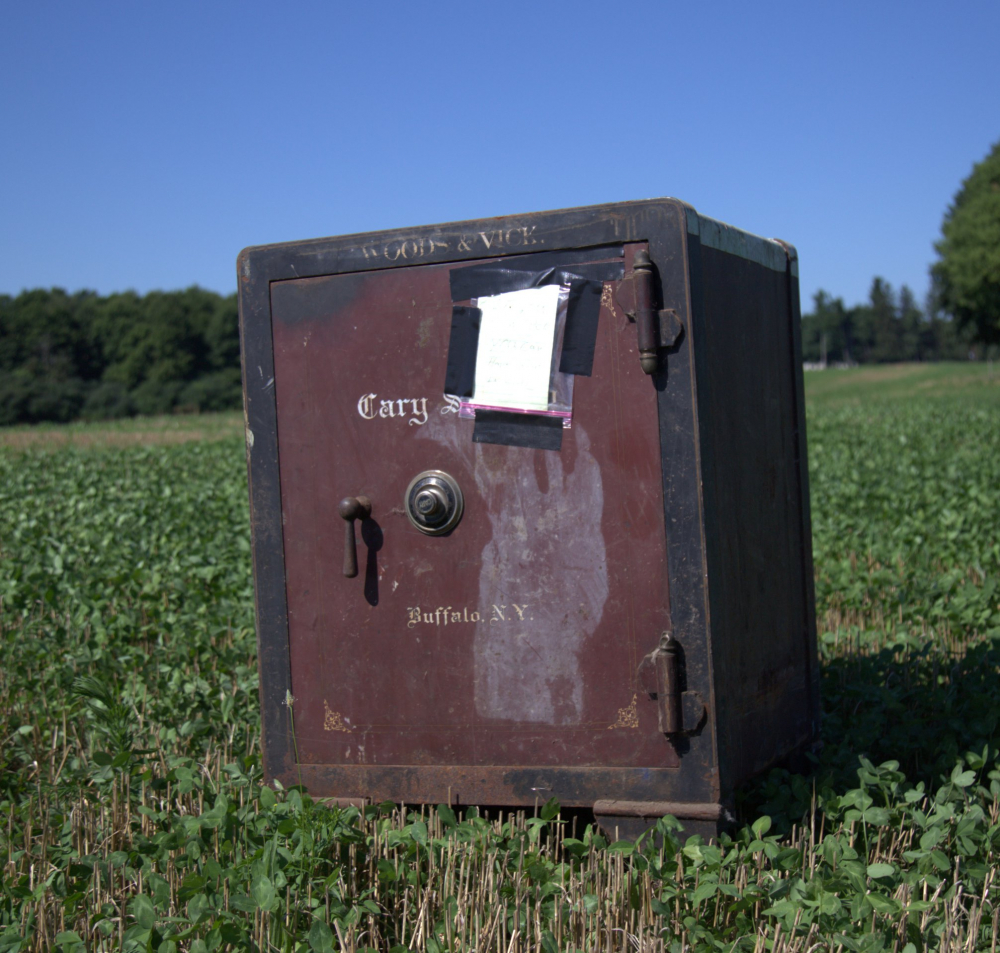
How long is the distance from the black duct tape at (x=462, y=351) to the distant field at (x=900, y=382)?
50288 millimetres

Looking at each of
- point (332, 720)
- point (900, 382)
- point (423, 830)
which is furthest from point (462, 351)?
point (900, 382)

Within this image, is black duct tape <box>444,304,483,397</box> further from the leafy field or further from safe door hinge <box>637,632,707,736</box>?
the leafy field

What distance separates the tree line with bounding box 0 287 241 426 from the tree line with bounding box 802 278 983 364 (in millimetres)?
88737

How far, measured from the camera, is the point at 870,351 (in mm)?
143250

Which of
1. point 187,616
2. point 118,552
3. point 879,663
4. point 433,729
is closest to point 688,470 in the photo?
point 433,729

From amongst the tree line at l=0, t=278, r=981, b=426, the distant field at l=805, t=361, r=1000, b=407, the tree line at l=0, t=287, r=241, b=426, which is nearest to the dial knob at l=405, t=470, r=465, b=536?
the distant field at l=805, t=361, r=1000, b=407

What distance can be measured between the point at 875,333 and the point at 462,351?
15266cm

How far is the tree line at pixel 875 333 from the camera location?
13725cm

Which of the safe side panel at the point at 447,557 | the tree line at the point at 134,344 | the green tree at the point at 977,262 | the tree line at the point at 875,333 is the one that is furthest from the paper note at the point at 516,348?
the tree line at the point at 875,333

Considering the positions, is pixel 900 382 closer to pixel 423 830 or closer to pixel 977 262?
pixel 977 262

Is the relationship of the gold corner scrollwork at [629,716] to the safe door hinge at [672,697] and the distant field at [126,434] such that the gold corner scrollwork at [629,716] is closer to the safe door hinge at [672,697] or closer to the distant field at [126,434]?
the safe door hinge at [672,697]

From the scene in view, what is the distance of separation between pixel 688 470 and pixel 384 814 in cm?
138

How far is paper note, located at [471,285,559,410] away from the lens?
2.71 metres

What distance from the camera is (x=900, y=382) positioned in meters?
69.0
